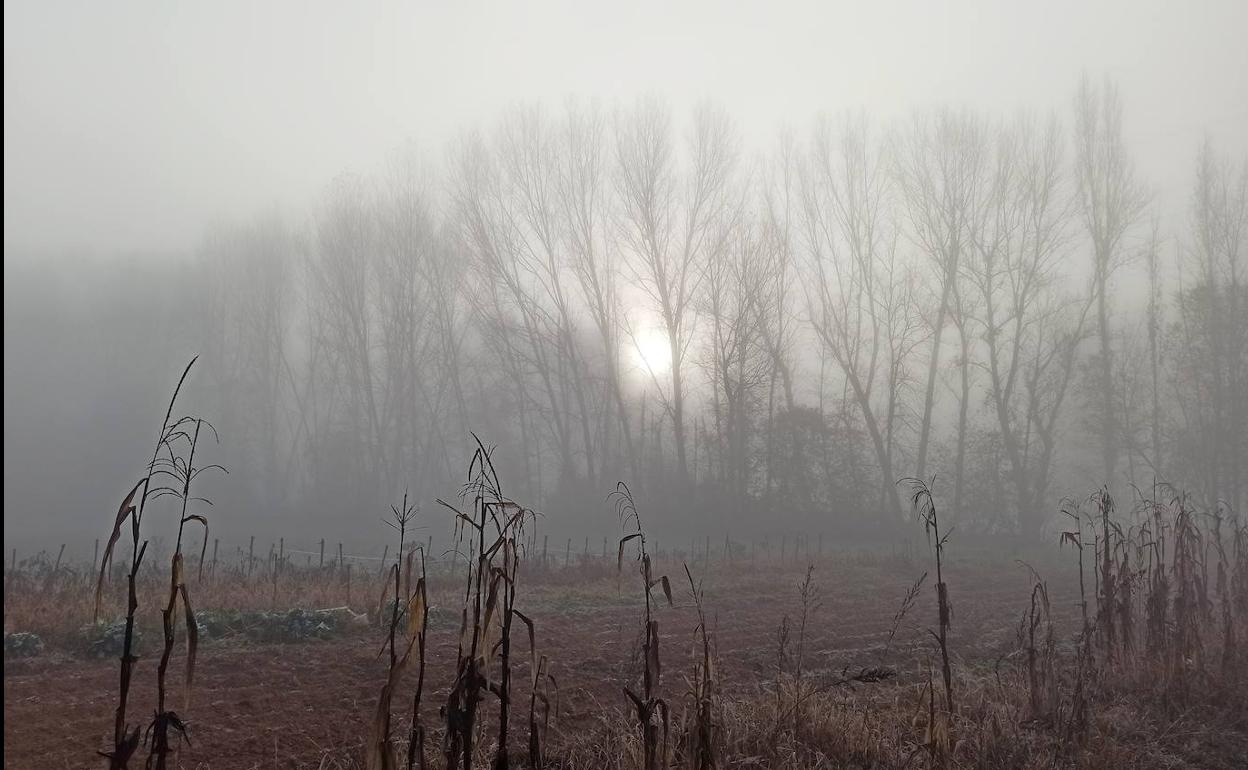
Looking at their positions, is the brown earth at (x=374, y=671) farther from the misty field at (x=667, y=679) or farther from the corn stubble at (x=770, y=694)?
the corn stubble at (x=770, y=694)

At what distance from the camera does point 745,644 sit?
27.8 ft

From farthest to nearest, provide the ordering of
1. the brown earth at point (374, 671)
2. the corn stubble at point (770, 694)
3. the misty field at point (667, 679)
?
the brown earth at point (374, 671), the misty field at point (667, 679), the corn stubble at point (770, 694)

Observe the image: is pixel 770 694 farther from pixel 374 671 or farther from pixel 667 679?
pixel 374 671

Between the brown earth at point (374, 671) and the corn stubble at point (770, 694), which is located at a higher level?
the corn stubble at point (770, 694)

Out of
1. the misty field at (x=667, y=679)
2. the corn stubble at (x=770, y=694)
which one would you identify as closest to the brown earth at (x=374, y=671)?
the misty field at (x=667, y=679)

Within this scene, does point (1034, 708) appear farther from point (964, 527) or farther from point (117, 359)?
point (117, 359)

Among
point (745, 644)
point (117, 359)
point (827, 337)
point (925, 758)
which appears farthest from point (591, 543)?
point (117, 359)

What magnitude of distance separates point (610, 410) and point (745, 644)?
951 inches

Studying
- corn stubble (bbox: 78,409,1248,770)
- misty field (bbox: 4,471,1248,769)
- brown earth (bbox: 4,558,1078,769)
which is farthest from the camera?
brown earth (bbox: 4,558,1078,769)

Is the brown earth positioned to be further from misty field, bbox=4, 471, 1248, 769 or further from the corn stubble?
the corn stubble

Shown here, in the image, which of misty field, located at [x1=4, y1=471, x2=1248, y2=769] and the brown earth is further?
the brown earth

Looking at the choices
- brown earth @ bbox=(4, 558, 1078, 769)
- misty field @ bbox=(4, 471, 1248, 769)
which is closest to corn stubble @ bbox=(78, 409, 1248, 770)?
misty field @ bbox=(4, 471, 1248, 769)

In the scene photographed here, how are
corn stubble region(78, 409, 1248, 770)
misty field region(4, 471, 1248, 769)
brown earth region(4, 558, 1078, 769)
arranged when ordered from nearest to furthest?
corn stubble region(78, 409, 1248, 770) < misty field region(4, 471, 1248, 769) < brown earth region(4, 558, 1078, 769)

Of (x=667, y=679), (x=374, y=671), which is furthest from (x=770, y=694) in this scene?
(x=374, y=671)
